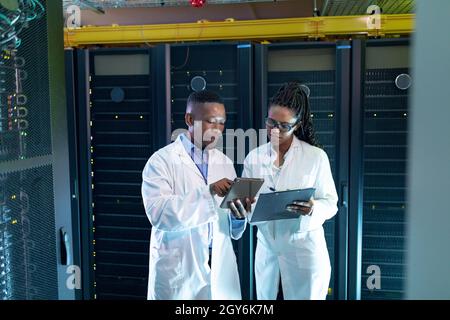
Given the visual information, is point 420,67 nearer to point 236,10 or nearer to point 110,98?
point 110,98

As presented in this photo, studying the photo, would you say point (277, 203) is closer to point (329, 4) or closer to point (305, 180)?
point (305, 180)

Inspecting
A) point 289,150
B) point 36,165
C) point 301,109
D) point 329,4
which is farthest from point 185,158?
point 329,4

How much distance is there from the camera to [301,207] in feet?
5.67

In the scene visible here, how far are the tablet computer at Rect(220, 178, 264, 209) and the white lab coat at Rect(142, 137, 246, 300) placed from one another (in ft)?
0.22

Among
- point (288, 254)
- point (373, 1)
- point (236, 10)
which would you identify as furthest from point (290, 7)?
point (288, 254)

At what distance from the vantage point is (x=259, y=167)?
6.52 feet

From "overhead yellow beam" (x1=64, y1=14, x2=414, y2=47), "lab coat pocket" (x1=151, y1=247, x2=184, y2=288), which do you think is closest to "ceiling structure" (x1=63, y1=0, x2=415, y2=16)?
"overhead yellow beam" (x1=64, y1=14, x2=414, y2=47)

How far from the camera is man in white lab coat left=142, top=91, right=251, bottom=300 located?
1.56 meters

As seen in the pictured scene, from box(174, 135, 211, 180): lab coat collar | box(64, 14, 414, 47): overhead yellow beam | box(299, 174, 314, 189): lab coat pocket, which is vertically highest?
box(64, 14, 414, 47): overhead yellow beam

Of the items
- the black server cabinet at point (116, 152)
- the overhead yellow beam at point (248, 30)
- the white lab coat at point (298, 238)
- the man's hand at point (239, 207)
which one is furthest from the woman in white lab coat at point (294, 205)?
the black server cabinet at point (116, 152)

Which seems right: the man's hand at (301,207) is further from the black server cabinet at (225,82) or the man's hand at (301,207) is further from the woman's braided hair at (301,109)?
the black server cabinet at (225,82)

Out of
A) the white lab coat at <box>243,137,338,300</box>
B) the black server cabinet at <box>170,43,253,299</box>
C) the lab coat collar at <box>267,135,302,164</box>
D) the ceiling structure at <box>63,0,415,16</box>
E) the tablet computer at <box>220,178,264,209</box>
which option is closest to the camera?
the tablet computer at <box>220,178,264,209</box>

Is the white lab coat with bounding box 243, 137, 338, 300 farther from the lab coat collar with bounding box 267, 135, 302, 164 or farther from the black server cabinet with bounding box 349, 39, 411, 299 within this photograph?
the black server cabinet with bounding box 349, 39, 411, 299

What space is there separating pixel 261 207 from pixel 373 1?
78.8 inches
